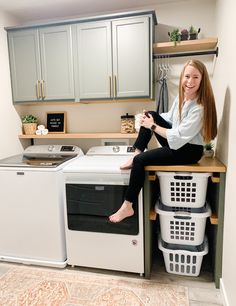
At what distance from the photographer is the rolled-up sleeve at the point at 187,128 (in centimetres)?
173

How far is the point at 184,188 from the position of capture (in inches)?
74.9

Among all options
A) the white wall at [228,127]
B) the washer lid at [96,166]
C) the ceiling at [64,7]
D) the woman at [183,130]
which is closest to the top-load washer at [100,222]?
the washer lid at [96,166]

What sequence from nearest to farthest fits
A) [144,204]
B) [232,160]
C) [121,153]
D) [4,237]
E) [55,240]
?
[232,160] < [144,204] < [55,240] < [4,237] < [121,153]

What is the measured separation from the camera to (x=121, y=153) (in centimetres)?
254

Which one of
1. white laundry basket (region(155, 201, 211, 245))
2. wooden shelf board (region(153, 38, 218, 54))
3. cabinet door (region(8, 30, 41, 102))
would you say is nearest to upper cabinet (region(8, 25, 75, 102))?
cabinet door (region(8, 30, 41, 102))

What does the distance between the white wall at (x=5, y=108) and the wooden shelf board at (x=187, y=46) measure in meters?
1.54

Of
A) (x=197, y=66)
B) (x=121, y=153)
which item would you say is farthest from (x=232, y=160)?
(x=121, y=153)

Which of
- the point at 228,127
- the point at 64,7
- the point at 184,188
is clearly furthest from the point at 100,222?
the point at 64,7

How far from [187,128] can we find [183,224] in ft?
2.58

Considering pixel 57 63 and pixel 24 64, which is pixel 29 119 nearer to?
pixel 24 64

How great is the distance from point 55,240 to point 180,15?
242cm

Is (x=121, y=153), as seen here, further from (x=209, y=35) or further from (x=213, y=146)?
(x=209, y=35)

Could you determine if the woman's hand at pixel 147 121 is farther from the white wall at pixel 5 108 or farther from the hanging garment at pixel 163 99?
the white wall at pixel 5 108

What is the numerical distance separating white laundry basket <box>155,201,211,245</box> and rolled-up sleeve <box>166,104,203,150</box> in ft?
1.80
